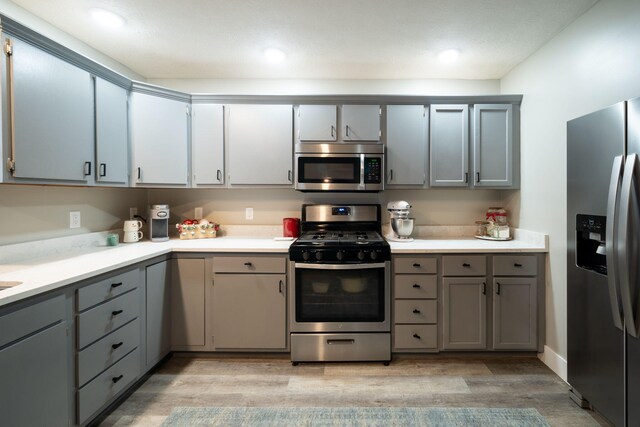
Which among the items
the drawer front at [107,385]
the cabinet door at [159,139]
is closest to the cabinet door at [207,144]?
the cabinet door at [159,139]

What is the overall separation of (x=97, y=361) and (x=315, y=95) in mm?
2497

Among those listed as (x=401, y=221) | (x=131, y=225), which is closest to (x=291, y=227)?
(x=401, y=221)

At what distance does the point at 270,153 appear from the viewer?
288cm

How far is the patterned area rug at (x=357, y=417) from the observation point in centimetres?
181

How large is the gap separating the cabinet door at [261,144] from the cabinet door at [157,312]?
1.06m

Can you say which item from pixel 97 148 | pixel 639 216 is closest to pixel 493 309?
pixel 639 216

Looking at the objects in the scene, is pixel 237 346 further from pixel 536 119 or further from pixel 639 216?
pixel 536 119

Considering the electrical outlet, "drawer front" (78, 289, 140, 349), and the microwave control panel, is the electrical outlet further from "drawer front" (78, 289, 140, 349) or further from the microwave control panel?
the microwave control panel

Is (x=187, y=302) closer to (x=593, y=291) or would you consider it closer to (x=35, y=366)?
(x=35, y=366)

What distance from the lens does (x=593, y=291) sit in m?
1.75

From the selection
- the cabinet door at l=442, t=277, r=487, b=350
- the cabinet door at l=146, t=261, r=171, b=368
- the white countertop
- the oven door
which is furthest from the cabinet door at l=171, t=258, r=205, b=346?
the cabinet door at l=442, t=277, r=487, b=350

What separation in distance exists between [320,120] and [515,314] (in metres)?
2.32

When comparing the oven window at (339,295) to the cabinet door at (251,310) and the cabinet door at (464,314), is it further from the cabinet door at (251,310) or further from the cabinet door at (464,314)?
the cabinet door at (464,314)

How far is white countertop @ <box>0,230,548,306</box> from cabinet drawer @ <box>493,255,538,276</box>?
0.07 meters
